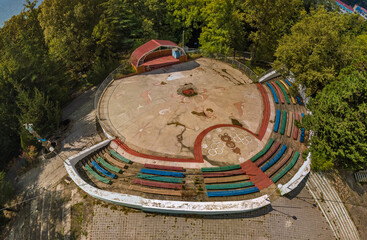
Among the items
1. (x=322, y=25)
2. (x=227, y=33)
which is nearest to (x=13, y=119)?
(x=227, y=33)

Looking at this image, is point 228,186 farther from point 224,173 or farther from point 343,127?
point 343,127

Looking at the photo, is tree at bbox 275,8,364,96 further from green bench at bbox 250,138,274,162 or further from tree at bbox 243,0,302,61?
green bench at bbox 250,138,274,162

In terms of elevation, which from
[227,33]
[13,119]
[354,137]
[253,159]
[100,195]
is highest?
[227,33]

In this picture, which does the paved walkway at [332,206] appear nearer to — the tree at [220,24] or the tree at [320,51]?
the tree at [320,51]

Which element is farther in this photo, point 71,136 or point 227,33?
point 227,33

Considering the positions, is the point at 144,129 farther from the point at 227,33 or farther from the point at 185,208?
the point at 227,33

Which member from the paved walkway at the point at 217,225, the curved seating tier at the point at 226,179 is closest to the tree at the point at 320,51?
the curved seating tier at the point at 226,179
